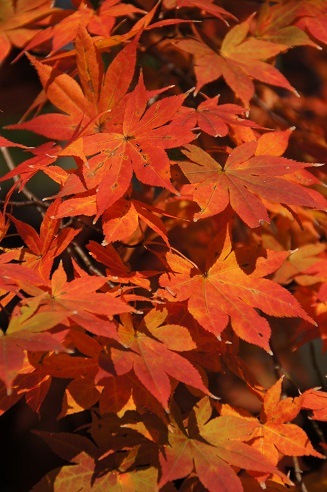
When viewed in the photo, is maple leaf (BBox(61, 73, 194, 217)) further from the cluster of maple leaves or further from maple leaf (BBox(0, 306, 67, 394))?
maple leaf (BBox(0, 306, 67, 394))

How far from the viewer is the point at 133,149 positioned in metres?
0.82

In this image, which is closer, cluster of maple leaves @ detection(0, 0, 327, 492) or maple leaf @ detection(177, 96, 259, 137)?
cluster of maple leaves @ detection(0, 0, 327, 492)

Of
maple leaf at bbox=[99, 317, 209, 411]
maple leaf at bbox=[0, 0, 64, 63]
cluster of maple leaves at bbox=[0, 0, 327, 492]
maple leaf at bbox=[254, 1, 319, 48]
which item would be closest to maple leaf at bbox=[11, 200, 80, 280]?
cluster of maple leaves at bbox=[0, 0, 327, 492]

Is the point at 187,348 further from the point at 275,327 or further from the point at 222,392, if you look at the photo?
the point at 222,392

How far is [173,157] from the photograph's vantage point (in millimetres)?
917

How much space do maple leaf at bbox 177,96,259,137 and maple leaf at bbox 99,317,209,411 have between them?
27 centimetres

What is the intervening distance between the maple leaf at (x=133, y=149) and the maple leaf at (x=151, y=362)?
0.54 ft

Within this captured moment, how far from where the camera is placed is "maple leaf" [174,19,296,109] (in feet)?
3.19

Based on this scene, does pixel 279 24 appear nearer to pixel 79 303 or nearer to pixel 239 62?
pixel 239 62

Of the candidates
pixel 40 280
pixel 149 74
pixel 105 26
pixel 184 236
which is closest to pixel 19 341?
pixel 40 280

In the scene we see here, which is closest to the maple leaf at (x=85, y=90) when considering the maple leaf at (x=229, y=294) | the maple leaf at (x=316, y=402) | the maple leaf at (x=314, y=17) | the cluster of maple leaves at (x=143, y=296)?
the cluster of maple leaves at (x=143, y=296)

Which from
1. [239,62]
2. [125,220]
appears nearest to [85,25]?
[239,62]

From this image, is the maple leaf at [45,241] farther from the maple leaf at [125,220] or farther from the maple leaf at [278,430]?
the maple leaf at [278,430]

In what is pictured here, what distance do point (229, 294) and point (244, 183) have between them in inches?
5.7
